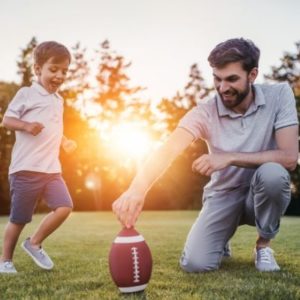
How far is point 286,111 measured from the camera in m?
4.16

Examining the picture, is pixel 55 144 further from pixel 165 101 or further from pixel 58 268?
pixel 165 101

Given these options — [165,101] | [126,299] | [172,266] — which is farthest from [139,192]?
[165,101]

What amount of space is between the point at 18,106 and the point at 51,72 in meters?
0.42

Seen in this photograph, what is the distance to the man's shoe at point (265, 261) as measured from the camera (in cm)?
423

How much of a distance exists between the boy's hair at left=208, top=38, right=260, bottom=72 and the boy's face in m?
1.40

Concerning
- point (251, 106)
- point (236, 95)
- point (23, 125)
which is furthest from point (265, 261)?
point (23, 125)

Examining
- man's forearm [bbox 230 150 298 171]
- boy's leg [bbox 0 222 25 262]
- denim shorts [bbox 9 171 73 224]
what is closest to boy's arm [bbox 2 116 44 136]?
denim shorts [bbox 9 171 73 224]

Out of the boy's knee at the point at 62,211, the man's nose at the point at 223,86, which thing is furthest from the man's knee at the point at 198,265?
the man's nose at the point at 223,86

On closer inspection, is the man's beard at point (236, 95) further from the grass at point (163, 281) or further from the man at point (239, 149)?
the grass at point (163, 281)

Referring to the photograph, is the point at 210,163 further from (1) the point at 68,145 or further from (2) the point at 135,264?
(1) the point at 68,145

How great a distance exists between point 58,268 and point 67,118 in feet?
87.6

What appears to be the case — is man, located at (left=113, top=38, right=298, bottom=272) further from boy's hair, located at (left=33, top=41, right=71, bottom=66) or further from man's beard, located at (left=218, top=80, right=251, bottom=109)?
boy's hair, located at (left=33, top=41, right=71, bottom=66)

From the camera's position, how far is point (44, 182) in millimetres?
4676

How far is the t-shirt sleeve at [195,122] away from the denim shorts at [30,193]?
135cm
